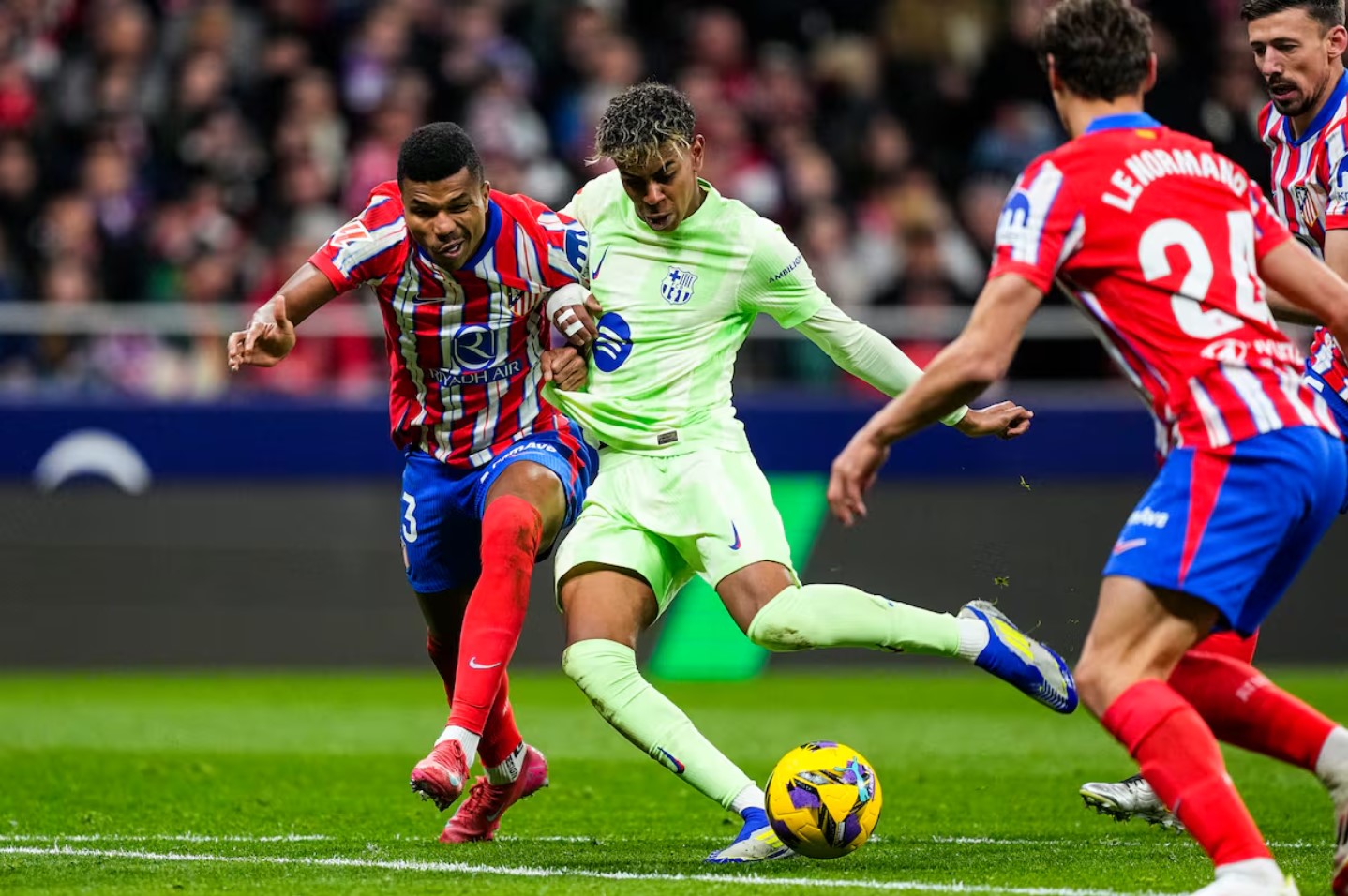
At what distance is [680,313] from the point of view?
6965 mm

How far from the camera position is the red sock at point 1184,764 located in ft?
15.7

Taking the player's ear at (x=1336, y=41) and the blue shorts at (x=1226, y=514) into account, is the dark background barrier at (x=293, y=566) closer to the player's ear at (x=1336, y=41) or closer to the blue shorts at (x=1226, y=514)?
the player's ear at (x=1336, y=41)

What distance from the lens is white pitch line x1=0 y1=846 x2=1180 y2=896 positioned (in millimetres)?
5500

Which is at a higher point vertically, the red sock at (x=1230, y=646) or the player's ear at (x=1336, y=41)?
the player's ear at (x=1336, y=41)

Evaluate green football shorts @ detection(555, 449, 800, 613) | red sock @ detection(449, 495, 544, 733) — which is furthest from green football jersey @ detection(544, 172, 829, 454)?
A: red sock @ detection(449, 495, 544, 733)

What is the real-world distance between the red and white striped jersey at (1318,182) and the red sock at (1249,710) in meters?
2.05

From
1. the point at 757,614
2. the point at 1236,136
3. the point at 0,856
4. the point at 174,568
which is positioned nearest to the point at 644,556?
the point at 757,614

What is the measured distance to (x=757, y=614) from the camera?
6.46 m

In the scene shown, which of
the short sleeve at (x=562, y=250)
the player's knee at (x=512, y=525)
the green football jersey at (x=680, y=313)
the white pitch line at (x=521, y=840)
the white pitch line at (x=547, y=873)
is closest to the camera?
the white pitch line at (x=547, y=873)

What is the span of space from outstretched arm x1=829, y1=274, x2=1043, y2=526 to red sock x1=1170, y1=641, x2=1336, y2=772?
44.6 inches

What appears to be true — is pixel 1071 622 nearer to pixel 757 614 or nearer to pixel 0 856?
pixel 757 614

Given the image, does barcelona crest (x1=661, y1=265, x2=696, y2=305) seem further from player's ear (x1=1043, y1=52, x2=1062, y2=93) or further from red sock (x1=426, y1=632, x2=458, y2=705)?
player's ear (x1=1043, y1=52, x2=1062, y2=93)

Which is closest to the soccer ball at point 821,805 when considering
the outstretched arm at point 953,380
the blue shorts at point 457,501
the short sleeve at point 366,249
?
the blue shorts at point 457,501

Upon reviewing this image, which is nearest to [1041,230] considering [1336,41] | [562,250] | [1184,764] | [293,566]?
[1184,764]
